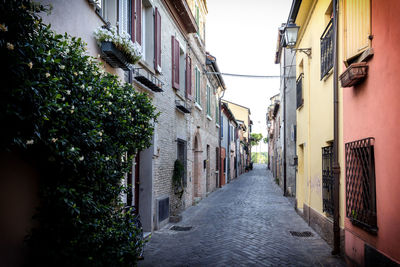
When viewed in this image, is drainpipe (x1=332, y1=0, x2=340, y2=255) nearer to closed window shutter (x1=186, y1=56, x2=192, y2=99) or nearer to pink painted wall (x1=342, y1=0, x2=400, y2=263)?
pink painted wall (x1=342, y1=0, x2=400, y2=263)

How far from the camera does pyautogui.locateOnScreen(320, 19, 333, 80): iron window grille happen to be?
7328mm

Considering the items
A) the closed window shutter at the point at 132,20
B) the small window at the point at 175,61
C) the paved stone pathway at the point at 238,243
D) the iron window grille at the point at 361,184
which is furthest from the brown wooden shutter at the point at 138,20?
the iron window grille at the point at 361,184

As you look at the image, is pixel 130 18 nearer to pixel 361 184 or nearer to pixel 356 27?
pixel 356 27

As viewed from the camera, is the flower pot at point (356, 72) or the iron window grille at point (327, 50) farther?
the iron window grille at point (327, 50)

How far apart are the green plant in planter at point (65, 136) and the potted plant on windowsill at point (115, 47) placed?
635 mm

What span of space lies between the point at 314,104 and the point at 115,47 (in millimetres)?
5573

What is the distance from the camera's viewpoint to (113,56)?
5527 mm

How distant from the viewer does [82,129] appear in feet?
11.4

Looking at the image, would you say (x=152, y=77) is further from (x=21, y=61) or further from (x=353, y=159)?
(x=21, y=61)

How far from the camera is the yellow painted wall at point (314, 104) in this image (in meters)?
7.76

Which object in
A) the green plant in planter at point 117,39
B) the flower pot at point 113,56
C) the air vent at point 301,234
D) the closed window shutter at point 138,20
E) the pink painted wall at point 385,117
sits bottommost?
the air vent at point 301,234

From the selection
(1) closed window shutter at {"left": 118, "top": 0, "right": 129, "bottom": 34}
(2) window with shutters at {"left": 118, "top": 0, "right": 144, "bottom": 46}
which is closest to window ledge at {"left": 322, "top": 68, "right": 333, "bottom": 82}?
(2) window with shutters at {"left": 118, "top": 0, "right": 144, "bottom": 46}

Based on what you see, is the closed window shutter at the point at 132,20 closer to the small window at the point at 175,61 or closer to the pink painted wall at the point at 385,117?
the small window at the point at 175,61

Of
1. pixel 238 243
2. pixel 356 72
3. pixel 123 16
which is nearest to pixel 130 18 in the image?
pixel 123 16
